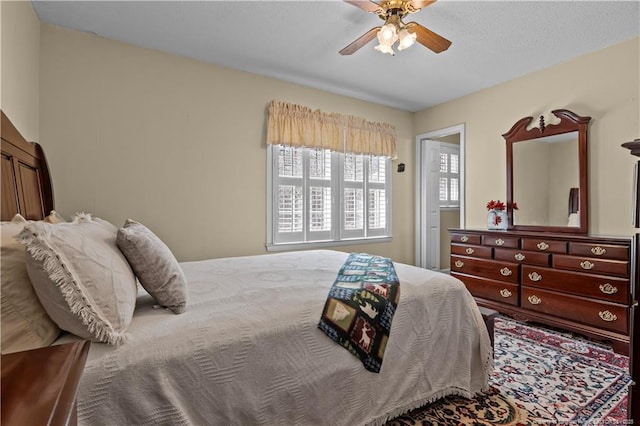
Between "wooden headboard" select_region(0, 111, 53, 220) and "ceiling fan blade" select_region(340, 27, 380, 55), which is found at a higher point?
"ceiling fan blade" select_region(340, 27, 380, 55)

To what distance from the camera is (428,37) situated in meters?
2.23

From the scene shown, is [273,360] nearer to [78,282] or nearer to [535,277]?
[78,282]

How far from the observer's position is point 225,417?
1152 mm

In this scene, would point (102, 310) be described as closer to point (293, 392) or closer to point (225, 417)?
point (225, 417)

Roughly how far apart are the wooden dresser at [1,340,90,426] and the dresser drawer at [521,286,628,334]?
11.3ft

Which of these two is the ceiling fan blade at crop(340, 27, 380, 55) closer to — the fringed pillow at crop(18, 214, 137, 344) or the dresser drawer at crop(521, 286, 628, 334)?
the fringed pillow at crop(18, 214, 137, 344)

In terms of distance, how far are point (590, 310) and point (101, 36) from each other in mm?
4770

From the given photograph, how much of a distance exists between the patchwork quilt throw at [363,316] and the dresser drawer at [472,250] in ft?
6.98

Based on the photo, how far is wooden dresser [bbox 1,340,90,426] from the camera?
464 millimetres

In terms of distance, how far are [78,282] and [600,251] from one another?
349cm

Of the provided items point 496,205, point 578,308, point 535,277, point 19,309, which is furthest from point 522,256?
point 19,309

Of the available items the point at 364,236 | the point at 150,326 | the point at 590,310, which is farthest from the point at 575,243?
the point at 150,326

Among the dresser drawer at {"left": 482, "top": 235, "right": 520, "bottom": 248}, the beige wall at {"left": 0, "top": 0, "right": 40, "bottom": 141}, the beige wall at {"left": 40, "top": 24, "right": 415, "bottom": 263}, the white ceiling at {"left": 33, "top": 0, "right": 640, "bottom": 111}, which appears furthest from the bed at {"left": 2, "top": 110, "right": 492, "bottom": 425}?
the dresser drawer at {"left": 482, "top": 235, "right": 520, "bottom": 248}

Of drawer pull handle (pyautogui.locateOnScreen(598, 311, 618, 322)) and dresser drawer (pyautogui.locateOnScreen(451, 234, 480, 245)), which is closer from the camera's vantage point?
drawer pull handle (pyautogui.locateOnScreen(598, 311, 618, 322))
